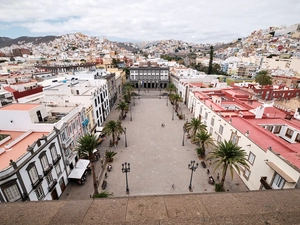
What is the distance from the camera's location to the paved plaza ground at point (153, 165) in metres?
20.2

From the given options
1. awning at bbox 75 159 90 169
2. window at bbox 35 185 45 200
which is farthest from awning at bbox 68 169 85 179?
window at bbox 35 185 45 200

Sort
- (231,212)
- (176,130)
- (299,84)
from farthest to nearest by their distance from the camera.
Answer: (299,84) → (176,130) → (231,212)

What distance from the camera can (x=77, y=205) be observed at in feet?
17.8

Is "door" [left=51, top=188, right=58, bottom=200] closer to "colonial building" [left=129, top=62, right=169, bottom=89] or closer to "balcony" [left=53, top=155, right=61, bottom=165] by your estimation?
"balcony" [left=53, top=155, right=61, bottom=165]

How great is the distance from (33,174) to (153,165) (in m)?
15.4

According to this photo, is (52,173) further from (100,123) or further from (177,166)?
(100,123)

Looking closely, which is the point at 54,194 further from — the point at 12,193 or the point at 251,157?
the point at 251,157

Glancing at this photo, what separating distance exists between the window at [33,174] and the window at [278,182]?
23990mm

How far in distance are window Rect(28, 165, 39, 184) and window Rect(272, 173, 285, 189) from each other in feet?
78.7

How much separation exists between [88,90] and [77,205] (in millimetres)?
34508

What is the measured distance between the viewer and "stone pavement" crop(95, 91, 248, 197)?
20.4m

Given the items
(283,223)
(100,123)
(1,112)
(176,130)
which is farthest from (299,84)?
(1,112)

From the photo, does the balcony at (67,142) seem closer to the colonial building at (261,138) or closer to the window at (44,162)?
the window at (44,162)

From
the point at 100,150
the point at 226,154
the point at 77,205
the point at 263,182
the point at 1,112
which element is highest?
the point at 77,205
